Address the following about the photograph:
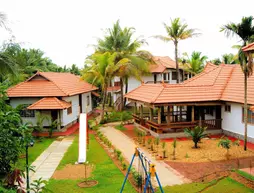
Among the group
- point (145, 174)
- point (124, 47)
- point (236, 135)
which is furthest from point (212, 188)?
point (124, 47)

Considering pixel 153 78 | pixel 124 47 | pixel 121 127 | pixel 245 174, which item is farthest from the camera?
pixel 153 78

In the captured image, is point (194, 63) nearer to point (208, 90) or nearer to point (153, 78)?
point (153, 78)

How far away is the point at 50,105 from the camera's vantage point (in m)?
19.6

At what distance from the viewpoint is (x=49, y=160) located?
13.8m

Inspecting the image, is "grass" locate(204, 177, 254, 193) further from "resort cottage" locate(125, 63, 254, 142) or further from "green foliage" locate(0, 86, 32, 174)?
"resort cottage" locate(125, 63, 254, 142)

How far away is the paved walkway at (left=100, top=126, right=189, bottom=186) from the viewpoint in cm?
1061

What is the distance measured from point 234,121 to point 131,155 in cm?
701

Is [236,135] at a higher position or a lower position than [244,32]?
lower

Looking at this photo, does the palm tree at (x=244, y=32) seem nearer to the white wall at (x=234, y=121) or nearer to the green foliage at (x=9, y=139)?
the white wall at (x=234, y=121)

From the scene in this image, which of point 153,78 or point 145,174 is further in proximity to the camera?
point 153,78

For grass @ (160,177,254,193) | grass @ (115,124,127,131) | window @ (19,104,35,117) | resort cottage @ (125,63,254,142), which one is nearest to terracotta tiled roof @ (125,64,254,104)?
resort cottage @ (125,63,254,142)

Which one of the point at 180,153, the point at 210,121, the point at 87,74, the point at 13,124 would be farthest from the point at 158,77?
the point at 13,124

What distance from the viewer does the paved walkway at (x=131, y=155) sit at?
1061cm

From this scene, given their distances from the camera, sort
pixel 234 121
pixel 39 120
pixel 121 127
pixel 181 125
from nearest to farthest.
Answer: pixel 234 121 < pixel 181 125 < pixel 39 120 < pixel 121 127
